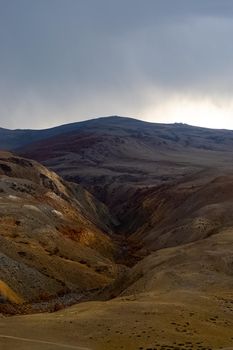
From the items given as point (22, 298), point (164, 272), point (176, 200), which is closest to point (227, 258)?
point (164, 272)

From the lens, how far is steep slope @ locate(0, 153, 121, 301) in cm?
6291

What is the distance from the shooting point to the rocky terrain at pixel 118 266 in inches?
1272

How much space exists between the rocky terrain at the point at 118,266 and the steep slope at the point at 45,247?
165 millimetres

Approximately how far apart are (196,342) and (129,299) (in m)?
13.2

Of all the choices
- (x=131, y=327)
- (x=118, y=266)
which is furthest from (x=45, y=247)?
(x=131, y=327)

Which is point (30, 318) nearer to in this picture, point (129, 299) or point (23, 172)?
point (129, 299)

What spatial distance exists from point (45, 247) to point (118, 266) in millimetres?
12527

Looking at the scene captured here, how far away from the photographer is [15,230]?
253ft

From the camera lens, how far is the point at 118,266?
268 feet

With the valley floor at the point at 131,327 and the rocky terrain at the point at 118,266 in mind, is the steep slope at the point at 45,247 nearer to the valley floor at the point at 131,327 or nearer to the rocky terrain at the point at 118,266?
the rocky terrain at the point at 118,266

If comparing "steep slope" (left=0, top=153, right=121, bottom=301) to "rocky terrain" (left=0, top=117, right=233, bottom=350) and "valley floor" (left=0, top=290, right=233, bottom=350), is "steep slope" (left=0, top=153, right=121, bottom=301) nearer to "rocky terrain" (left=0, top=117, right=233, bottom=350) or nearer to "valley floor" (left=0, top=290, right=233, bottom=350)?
"rocky terrain" (left=0, top=117, right=233, bottom=350)

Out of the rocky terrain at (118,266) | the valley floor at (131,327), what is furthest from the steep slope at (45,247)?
the valley floor at (131,327)

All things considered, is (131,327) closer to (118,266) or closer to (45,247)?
(45,247)

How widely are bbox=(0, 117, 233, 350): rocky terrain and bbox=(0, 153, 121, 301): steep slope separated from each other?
0.16 m
